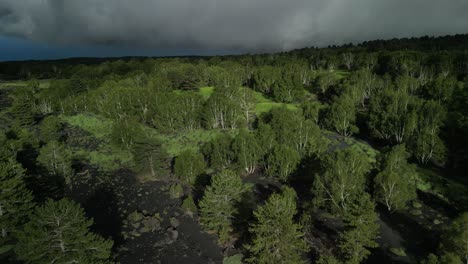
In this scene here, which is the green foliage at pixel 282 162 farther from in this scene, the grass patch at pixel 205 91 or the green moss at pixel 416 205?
the grass patch at pixel 205 91

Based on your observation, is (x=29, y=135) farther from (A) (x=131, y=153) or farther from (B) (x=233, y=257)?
(B) (x=233, y=257)

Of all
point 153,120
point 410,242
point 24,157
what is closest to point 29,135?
point 24,157

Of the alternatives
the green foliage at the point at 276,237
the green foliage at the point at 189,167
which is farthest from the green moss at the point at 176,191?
the green foliage at the point at 276,237

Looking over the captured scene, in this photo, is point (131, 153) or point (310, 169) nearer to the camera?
point (310, 169)

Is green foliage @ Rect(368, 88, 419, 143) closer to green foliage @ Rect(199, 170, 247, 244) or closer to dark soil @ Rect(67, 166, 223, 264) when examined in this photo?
green foliage @ Rect(199, 170, 247, 244)

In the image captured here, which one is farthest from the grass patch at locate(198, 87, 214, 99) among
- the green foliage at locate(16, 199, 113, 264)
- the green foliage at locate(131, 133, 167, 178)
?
the green foliage at locate(16, 199, 113, 264)

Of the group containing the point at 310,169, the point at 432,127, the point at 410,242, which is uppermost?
the point at 432,127
